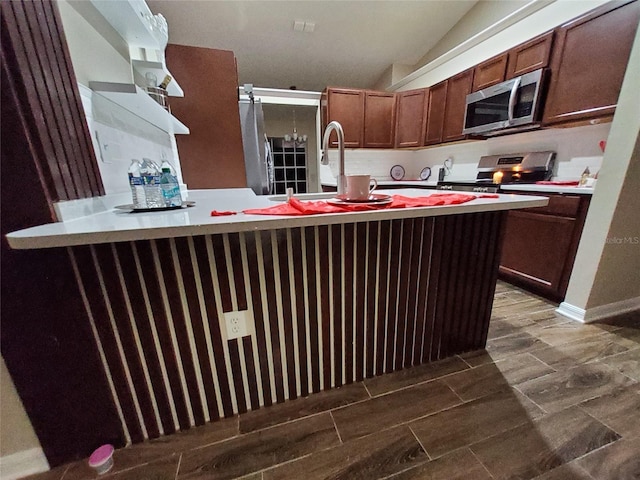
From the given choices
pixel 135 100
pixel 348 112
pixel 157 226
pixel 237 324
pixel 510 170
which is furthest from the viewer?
pixel 348 112

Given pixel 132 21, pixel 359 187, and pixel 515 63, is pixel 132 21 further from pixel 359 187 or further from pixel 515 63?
pixel 515 63

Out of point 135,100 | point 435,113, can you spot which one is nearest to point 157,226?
point 135,100

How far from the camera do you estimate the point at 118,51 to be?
1.37 metres

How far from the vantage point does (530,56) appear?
226 cm

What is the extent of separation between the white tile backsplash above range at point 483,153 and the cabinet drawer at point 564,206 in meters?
0.54

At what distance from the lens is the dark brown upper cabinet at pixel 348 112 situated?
3.69 m

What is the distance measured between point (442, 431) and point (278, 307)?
86cm

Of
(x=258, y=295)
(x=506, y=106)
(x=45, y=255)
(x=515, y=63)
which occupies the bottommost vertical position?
(x=258, y=295)

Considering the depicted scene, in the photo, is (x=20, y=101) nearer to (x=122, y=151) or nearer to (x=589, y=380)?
(x=122, y=151)

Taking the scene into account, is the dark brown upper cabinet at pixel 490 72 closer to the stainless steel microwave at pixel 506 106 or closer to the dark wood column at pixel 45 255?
the stainless steel microwave at pixel 506 106

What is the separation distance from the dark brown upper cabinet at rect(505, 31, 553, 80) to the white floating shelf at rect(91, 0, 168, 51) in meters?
2.99

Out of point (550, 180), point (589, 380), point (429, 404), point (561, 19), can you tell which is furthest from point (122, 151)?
point (561, 19)

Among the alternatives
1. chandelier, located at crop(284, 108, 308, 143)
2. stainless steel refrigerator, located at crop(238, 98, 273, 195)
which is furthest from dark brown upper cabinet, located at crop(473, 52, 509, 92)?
chandelier, located at crop(284, 108, 308, 143)

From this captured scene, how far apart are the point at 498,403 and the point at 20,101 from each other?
2089 millimetres
